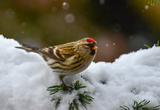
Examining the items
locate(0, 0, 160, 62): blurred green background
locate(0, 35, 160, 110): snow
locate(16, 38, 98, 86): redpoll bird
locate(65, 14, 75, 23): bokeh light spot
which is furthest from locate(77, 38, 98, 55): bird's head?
locate(65, 14, 75, 23): bokeh light spot

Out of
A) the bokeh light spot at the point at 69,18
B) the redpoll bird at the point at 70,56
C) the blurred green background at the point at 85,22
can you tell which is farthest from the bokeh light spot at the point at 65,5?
the redpoll bird at the point at 70,56

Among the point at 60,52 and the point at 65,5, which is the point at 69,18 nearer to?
the point at 65,5

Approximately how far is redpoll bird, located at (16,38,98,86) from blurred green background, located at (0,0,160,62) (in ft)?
4.03

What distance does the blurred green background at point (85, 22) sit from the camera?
2.37 m

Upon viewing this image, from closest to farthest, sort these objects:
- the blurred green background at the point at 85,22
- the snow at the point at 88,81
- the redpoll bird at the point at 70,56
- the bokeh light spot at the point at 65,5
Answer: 1. the snow at the point at 88,81
2. the redpoll bird at the point at 70,56
3. the blurred green background at the point at 85,22
4. the bokeh light spot at the point at 65,5

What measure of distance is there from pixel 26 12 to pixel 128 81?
182 cm

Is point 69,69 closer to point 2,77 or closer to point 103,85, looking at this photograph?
point 103,85

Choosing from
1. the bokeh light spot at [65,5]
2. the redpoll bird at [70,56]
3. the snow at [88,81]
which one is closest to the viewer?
the snow at [88,81]

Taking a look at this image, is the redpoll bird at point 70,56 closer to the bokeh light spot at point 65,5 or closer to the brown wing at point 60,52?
the brown wing at point 60,52

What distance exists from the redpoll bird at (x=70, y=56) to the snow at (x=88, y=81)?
0.04 meters

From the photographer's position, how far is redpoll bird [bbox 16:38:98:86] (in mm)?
1009

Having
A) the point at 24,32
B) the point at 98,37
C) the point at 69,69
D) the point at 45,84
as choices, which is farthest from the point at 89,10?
the point at 45,84

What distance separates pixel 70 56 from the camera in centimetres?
109

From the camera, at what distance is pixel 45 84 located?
878 mm
